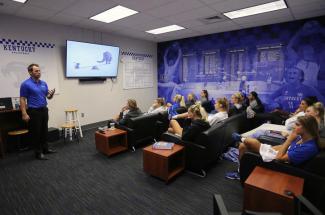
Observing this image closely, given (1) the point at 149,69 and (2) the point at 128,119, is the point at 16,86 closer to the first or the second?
(2) the point at 128,119

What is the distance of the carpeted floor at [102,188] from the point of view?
2133mm

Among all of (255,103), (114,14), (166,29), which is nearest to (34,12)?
→ (114,14)

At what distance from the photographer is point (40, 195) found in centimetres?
236

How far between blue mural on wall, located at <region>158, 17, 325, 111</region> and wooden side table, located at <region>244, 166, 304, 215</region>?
3654 millimetres

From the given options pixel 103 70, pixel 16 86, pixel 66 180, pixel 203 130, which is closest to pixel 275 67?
pixel 203 130

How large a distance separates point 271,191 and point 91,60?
4781 mm

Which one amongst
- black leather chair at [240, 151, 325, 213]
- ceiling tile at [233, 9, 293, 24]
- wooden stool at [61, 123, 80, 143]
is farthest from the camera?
wooden stool at [61, 123, 80, 143]

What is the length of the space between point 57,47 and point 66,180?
3.26 meters

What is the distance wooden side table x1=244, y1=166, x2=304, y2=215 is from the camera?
5.13 feet

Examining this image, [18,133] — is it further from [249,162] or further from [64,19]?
[249,162]

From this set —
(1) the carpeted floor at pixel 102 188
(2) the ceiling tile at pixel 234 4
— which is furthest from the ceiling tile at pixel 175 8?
(1) the carpeted floor at pixel 102 188

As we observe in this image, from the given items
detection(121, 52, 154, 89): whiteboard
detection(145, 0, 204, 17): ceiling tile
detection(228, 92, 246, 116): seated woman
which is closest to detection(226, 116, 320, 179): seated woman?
detection(228, 92, 246, 116): seated woman

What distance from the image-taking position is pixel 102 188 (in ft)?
8.29

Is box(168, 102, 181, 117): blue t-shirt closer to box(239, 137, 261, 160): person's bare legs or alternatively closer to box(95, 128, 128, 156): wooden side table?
box(95, 128, 128, 156): wooden side table
